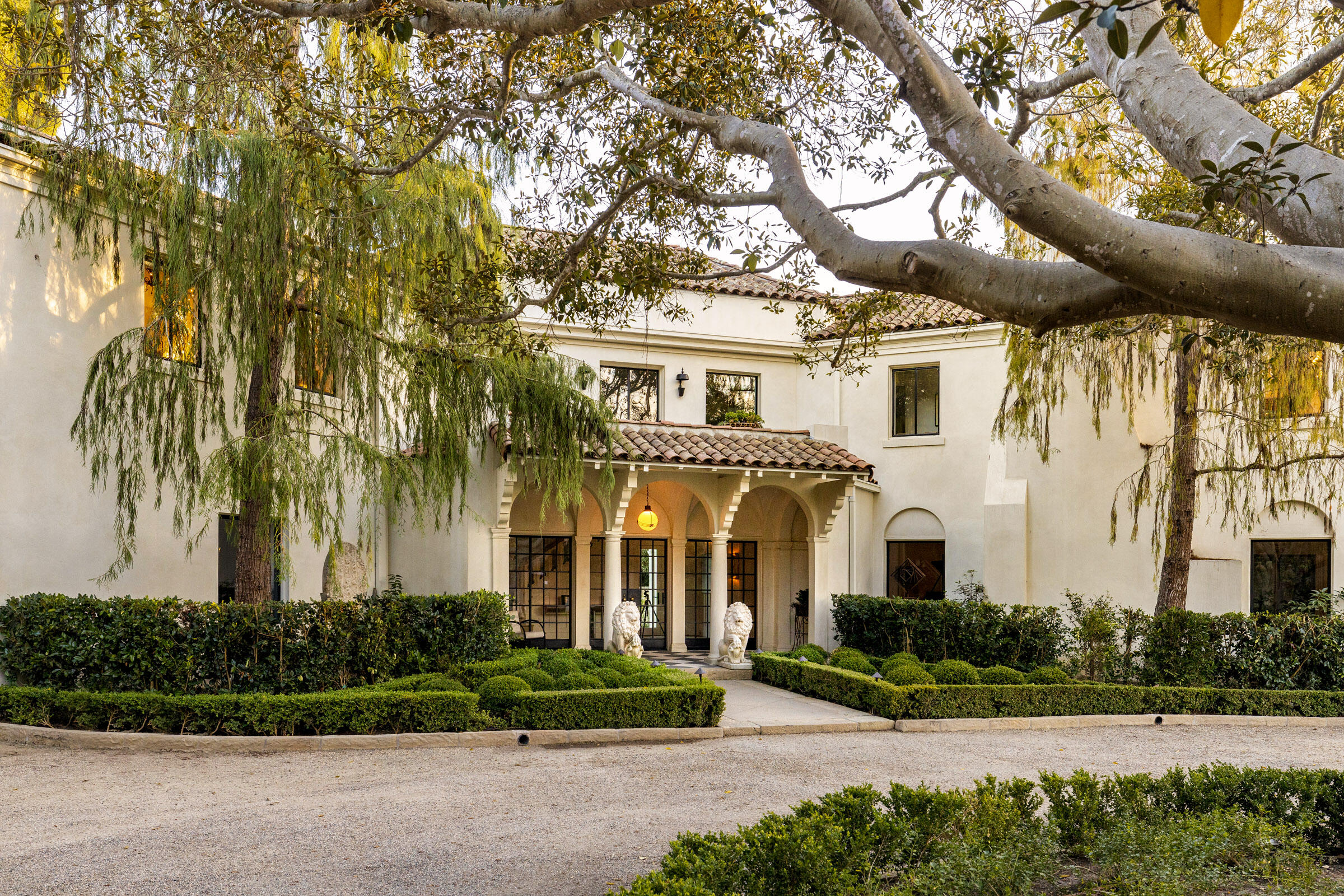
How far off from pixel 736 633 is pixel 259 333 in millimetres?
8910

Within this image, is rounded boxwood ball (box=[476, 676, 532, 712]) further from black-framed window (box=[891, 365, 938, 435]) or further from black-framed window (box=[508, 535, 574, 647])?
black-framed window (box=[891, 365, 938, 435])

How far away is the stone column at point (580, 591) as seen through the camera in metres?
18.2

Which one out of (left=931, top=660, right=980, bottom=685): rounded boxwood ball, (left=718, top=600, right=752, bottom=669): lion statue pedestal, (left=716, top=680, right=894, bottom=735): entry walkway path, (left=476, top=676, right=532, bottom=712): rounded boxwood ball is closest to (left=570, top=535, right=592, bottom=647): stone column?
(left=718, top=600, right=752, bottom=669): lion statue pedestal

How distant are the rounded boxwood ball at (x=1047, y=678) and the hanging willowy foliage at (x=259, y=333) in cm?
831

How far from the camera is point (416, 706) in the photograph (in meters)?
10.6

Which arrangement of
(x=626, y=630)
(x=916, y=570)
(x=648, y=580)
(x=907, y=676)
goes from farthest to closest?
(x=648, y=580) < (x=916, y=570) < (x=626, y=630) < (x=907, y=676)

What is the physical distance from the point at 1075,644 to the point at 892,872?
1054 centimetres

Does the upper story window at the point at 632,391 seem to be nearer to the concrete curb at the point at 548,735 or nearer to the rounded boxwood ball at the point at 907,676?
the rounded boxwood ball at the point at 907,676

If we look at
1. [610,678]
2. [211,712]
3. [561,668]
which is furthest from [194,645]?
[610,678]

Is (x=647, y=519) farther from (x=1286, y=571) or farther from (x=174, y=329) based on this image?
(x=1286, y=571)

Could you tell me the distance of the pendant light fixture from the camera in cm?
1767

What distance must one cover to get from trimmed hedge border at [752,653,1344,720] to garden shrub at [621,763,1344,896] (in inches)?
226

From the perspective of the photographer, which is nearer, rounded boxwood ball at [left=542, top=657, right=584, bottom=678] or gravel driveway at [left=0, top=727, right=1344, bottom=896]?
gravel driveway at [left=0, top=727, right=1344, bottom=896]

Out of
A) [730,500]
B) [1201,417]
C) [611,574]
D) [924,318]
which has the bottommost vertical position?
[611,574]
